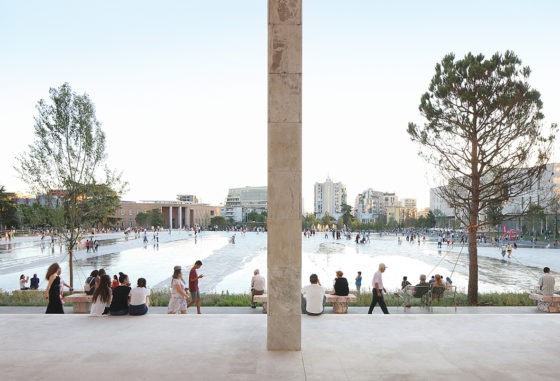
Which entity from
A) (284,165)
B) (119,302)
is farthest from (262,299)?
(284,165)

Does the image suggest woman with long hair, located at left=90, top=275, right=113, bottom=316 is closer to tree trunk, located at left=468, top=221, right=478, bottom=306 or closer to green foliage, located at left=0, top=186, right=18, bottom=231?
tree trunk, located at left=468, top=221, right=478, bottom=306

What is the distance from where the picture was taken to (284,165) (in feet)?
21.8

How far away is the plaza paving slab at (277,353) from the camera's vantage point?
5.58m

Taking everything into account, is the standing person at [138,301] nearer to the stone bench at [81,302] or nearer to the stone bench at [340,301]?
the stone bench at [81,302]

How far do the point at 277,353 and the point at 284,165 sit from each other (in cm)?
283

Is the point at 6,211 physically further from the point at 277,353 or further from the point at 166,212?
the point at 166,212

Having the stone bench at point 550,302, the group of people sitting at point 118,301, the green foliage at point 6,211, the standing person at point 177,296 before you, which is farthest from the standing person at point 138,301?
the green foliage at point 6,211

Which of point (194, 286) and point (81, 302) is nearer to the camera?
point (81, 302)

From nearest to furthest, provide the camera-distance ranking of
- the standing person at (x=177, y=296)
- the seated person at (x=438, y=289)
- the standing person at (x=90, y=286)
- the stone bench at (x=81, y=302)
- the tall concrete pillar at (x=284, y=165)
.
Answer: the tall concrete pillar at (x=284, y=165) → the standing person at (x=177, y=296) → the stone bench at (x=81, y=302) → the standing person at (x=90, y=286) → the seated person at (x=438, y=289)

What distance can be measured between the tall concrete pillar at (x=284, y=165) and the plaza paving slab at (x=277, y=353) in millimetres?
750

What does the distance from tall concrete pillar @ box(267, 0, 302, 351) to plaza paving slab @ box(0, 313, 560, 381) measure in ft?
2.46

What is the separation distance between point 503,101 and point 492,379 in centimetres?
1186

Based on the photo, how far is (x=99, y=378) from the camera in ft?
17.6

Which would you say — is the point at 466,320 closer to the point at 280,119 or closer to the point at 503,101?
the point at 280,119
